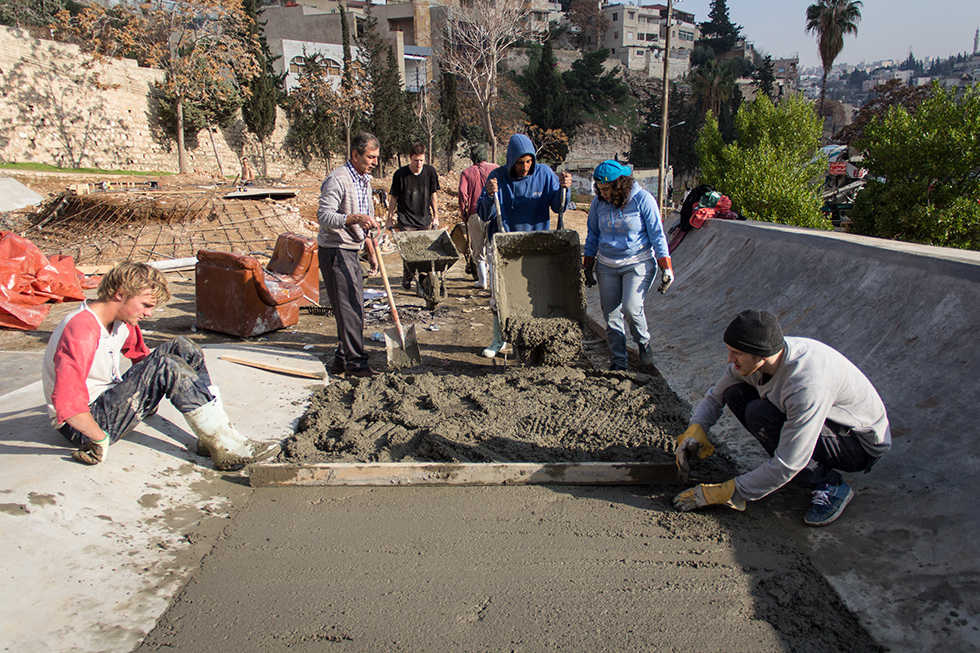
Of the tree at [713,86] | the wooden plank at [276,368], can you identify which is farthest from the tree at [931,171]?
the tree at [713,86]

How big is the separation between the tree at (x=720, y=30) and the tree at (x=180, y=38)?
6482 centimetres

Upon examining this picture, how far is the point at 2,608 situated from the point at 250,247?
10.7 meters

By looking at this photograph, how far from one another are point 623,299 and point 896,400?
1.97 meters

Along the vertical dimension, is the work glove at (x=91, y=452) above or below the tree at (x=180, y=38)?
below

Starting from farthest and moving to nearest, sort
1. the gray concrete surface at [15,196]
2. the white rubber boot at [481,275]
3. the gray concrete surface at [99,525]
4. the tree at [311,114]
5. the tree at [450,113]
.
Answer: the tree at [450,113]
the tree at [311,114]
the gray concrete surface at [15,196]
the white rubber boot at [481,275]
the gray concrete surface at [99,525]

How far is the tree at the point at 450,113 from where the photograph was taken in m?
33.8

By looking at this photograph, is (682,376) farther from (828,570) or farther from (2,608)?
(2,608)

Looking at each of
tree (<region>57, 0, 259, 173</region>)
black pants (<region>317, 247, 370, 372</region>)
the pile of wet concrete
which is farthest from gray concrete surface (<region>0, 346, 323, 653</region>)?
tree (<region>57, 0, 259, 173</region>)

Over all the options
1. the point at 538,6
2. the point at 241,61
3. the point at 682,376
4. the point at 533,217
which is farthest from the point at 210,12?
the point at 538,6

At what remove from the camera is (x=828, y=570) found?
2.45 metres

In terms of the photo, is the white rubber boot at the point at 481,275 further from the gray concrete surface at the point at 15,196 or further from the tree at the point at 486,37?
the tree at the point at 486,37

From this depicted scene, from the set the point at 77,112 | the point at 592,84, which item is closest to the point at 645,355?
the point at 77,112

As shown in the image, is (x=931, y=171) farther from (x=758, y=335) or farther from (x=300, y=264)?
(x=300, y=264)

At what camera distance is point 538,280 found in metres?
5.22
